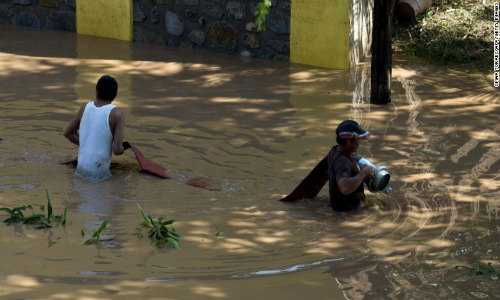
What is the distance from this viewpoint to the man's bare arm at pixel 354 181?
6.36 metres

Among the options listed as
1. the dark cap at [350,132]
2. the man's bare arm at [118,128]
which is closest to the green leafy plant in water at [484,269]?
the dark cap at [350,132]

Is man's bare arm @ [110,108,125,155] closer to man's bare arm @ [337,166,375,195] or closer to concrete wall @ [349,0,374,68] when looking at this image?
man's bare arm @ [337,166,375,195]

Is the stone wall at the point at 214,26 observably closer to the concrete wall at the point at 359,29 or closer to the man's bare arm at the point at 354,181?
the concrete wall at the point at 359,29

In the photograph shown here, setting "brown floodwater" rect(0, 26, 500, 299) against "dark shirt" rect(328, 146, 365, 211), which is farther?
"dark shirt" rect(328, 146, 365, 211)

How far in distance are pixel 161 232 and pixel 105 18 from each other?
26.5 ft

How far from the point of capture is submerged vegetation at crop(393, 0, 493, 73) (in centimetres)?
1141

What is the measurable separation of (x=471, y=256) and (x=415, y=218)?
79cm

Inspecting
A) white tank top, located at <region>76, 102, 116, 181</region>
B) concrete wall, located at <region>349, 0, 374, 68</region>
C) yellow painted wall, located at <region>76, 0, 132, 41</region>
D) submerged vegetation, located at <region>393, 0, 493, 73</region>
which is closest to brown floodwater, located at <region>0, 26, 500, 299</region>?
white tank top, located at <region>76, 102, 116, 181</region>

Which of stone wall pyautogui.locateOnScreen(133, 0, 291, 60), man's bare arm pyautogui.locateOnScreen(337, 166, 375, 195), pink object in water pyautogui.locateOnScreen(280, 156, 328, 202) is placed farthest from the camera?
stone wall pyautogui.locateOnScreen(133, 0, 291, 60)

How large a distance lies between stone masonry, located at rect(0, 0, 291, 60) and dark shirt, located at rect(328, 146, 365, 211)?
17.9 feet

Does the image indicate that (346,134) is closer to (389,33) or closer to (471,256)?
(471,256)

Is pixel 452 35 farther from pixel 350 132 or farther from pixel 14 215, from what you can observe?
pixel 14 215

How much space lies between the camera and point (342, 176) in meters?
6.46

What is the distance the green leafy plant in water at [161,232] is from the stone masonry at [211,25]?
20.3 feet
